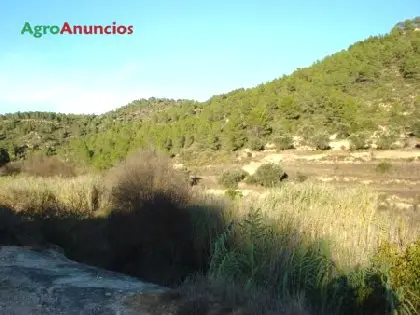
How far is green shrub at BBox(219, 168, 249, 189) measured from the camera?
3388cm

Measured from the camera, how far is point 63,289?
773 cm

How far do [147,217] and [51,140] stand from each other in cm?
5146

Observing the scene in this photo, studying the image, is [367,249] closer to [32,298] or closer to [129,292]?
[129,292]

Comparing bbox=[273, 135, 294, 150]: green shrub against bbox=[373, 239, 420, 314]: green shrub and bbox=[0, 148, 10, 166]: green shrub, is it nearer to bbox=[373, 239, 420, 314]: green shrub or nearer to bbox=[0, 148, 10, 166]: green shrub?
bbox=[0, 148, 10, 166]: green shrub

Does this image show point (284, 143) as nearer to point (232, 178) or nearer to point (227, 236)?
point (232, 178)

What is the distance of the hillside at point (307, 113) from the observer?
42.0 m

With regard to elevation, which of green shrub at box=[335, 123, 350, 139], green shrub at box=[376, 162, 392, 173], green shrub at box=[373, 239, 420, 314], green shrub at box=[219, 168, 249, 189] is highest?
green shrub at box=[335, 123, 350, 139]

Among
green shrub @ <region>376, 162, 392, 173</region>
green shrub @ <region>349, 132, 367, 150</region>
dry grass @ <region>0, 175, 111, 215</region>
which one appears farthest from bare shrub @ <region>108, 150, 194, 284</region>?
green shrub @ <region>349, 132, 367, 150</region>

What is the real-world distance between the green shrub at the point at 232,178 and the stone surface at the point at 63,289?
24.3 metres

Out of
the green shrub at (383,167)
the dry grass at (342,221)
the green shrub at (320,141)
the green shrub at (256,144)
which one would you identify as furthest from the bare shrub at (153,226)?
the green shrub at (256,144)

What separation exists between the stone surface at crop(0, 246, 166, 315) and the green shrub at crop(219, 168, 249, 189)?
79.7 ft

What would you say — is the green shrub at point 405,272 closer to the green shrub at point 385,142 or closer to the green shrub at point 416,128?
the green shrub at point 385,142

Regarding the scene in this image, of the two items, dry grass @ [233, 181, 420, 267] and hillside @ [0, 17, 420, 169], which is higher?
hillside @ [0, 17, 420, 169]

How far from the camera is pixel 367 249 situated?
768cm
